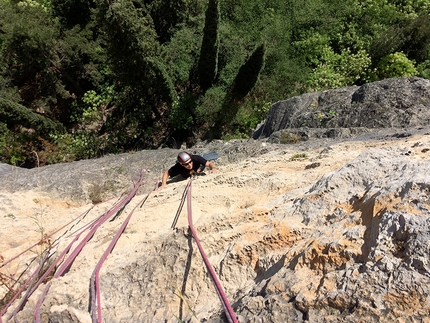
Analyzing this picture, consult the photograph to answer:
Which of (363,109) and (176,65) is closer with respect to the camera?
(363,109)

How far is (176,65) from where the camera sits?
14.3 meters

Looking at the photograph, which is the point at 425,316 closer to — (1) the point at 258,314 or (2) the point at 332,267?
(2) the point at 332,267

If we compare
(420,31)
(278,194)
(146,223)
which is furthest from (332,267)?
(420,31)

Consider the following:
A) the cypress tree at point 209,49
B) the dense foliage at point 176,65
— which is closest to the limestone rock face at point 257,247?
the dense foliage at point 176,65

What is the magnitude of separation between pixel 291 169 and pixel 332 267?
2.69 meters

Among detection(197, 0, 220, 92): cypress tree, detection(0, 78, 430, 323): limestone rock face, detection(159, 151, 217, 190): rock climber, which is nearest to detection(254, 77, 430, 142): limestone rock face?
detection(0, 78, 430, 323): limestone rock face

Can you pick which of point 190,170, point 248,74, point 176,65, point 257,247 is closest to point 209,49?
point 176,65

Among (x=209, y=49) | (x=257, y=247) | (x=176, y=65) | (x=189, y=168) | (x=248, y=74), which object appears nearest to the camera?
(x=257, y=247)

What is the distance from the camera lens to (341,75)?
1447 centimetres

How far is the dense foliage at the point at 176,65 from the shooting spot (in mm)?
12820

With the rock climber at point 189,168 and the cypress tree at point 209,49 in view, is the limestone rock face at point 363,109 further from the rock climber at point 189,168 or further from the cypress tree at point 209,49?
the cypress tree at point 209,49

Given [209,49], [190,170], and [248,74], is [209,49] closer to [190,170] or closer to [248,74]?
[248,74]

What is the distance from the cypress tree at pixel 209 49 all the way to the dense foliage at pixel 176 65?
45 millimetres

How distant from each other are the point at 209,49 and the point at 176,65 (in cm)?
176
